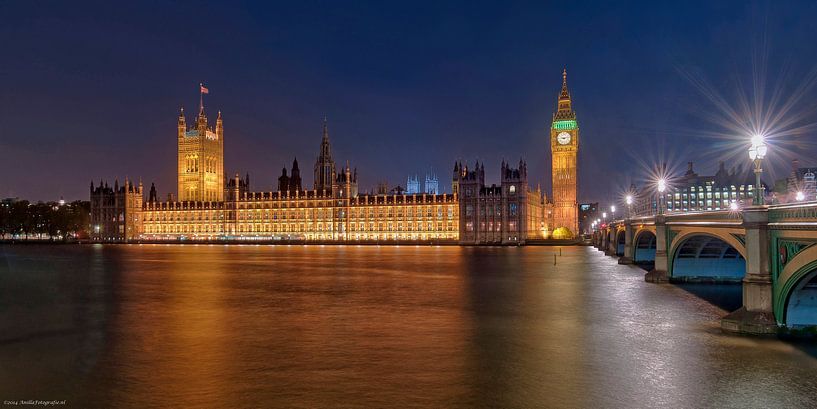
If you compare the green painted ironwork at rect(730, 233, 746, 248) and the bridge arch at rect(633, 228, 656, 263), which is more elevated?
the green painted ironwork at rect(730, 233, 746, 248)

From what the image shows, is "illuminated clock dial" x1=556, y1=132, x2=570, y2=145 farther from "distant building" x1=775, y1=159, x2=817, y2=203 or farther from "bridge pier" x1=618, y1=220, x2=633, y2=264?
"bridge pier" x1=618, y1=220, x2=633, y2=264

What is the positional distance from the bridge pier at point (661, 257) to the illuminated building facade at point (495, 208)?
10906cm

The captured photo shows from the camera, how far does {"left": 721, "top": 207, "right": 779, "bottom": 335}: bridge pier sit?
88.3 ft

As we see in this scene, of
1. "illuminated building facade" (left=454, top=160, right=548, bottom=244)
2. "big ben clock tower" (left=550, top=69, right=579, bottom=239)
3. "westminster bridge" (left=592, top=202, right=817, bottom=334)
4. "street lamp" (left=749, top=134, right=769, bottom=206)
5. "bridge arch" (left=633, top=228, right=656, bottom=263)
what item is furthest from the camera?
"big ben clock tower" (left=550, top=69, right=579, bottom=239)

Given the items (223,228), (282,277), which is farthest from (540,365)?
(223,228)

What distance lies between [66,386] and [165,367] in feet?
11.1

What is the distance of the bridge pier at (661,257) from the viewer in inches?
2085

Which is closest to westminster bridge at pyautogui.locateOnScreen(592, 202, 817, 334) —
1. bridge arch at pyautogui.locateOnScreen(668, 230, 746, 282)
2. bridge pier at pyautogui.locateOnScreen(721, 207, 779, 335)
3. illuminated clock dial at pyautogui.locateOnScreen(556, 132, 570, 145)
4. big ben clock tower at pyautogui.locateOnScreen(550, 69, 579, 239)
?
bridge pier at pyautogui.locateOnScreen(721, 207, 779, 335)

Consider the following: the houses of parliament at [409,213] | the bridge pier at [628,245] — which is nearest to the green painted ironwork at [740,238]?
the bridge pier at [628,245]

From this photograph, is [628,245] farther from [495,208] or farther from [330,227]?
[330,227]

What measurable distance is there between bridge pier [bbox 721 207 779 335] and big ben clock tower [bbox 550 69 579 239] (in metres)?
157

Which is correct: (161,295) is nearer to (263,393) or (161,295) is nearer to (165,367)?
(165,367)

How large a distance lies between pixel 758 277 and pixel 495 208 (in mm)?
141334

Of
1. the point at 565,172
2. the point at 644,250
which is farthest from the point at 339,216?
the point at 644,250
